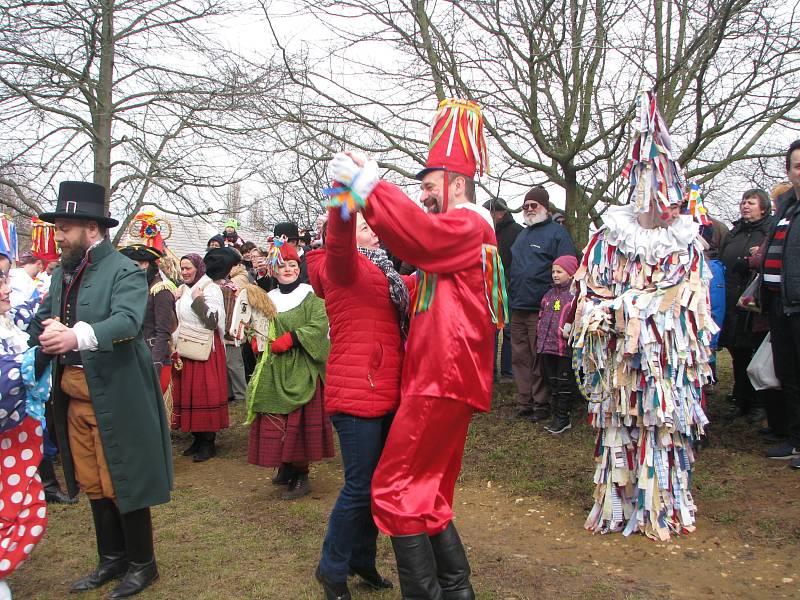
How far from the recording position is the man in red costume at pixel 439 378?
9.41 ft

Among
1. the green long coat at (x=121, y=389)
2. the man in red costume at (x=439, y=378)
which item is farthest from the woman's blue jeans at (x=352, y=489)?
the green long coat at (x=121, y=389)

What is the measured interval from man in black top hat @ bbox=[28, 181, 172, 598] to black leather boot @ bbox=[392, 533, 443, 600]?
154 centimetres

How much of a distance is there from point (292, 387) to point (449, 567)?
256 cm

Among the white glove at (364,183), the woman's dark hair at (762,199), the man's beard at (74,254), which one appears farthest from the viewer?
the woman's dark hair at (762,199)

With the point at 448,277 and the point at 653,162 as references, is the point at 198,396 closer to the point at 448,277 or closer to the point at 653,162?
the point at 448,277

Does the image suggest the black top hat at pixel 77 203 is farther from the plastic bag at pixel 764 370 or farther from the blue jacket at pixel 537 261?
the plastic bag at pixel 764 370

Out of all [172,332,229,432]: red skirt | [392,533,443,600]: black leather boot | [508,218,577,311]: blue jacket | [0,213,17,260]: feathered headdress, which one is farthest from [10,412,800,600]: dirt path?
[508,218,577,311]: blue jacket

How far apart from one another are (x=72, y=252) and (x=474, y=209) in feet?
7.39

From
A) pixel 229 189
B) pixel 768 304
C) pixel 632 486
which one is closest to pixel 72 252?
pixel 632 486

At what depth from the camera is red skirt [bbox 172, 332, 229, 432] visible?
6.58 m

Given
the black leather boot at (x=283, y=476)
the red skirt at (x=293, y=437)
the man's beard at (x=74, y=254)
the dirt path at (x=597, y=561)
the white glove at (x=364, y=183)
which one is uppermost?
the white glove at (x=364, y=183)

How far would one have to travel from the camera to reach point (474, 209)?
303 cm

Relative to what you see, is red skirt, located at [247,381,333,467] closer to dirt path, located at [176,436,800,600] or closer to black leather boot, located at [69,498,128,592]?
dirt path, located at [176,436,800,600]

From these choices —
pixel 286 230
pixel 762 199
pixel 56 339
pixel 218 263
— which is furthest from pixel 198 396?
pixel 762 199
